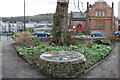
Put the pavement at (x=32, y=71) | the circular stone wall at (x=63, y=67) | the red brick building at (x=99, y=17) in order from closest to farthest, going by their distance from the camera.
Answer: the circular stone wall at (x=63, y=67) < the pavement at (x=32, y=71) < the red brick building at (x=99, y=17)

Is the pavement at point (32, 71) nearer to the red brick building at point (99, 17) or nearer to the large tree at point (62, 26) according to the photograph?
the large tree at point (62, 26)

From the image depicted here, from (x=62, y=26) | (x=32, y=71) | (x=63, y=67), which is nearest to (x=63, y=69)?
(x=63, y=67)

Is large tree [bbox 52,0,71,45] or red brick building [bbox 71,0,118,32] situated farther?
red brick building [bbox 71,0,118,32]

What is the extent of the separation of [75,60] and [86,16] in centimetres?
3290

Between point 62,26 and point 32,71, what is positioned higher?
point 62,26

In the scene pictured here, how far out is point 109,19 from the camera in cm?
3825

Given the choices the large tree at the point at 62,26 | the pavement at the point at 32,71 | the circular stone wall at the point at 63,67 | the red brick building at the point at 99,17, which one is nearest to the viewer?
the circular stone wall at the point at 63,67

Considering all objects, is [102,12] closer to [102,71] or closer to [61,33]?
[61,33]

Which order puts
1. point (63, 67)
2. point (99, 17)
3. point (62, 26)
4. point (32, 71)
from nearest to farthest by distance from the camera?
1. point (63, 67)
2. point (32, 71)
3. point (62, 26)
4. point (99, 17)

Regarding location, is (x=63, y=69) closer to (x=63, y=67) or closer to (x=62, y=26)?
(x=63, y=67)

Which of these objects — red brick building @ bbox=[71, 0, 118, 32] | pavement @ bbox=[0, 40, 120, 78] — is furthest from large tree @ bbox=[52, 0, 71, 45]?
red brick building @ bbox=[71, 0, 118, 32]

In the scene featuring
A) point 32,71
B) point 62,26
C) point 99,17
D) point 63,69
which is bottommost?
point 32,71

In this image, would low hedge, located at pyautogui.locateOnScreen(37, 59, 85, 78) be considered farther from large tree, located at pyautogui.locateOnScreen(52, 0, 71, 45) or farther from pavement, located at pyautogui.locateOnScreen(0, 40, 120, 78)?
large tree, located at pyautogui.locateOnScreen(52, 0, 71, 45)

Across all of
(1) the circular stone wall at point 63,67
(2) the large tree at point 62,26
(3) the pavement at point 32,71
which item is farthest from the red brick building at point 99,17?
(1) the circular stone wall at point 63,67
